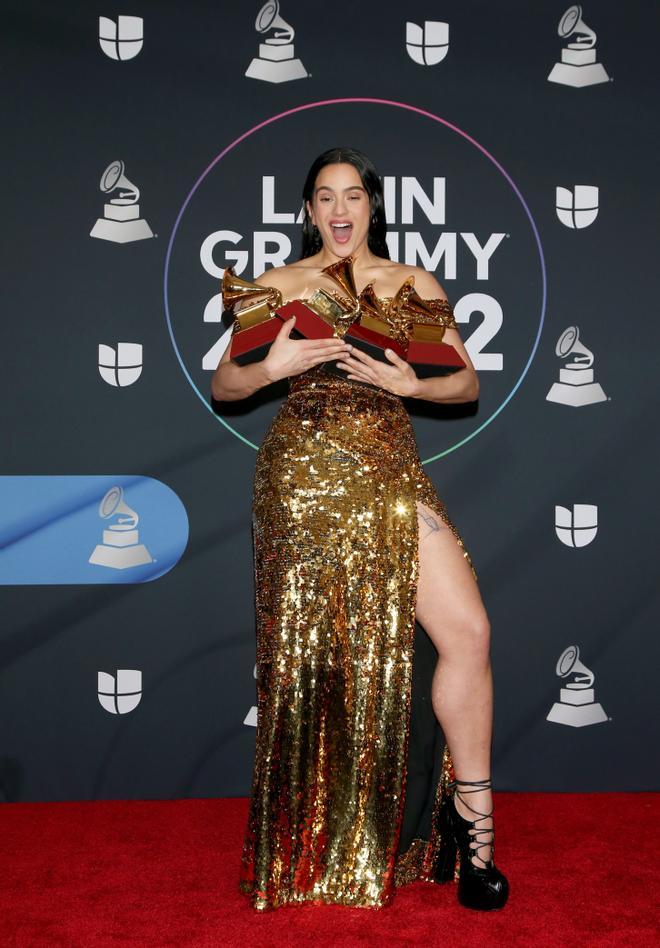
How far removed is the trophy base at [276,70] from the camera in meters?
3.35

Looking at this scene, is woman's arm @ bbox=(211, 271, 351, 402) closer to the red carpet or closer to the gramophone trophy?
the gramophone trophy

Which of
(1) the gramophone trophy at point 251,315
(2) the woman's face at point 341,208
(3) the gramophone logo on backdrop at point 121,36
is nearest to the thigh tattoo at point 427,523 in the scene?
(1) the gramophone trophy at point 251,315

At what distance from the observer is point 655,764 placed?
3.50 metres

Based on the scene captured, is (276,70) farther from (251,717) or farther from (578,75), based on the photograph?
(251,717)

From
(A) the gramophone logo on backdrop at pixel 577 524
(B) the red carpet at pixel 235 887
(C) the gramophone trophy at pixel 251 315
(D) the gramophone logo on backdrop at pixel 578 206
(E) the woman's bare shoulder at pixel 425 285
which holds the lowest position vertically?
(B) the red carpet at pixel 235 887

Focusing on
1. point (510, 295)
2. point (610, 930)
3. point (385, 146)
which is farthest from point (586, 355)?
point (610, 930)

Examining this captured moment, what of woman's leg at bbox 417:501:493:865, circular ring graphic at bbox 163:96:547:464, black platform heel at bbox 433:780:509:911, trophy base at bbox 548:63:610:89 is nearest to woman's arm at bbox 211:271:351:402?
woman's leg at bbox 417:501:493:865

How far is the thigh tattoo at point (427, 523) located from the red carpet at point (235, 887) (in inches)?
38.2

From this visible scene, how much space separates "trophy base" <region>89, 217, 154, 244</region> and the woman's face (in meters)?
0.85

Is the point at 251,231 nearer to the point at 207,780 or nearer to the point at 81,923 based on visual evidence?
the point at 207,780

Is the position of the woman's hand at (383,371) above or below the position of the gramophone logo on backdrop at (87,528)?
above

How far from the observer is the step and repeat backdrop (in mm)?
3350

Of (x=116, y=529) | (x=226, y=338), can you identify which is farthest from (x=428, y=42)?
(x=116, y=529)

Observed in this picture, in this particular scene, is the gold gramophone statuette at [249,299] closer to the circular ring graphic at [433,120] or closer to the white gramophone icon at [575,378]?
the circular ring graphic at [433,120]
